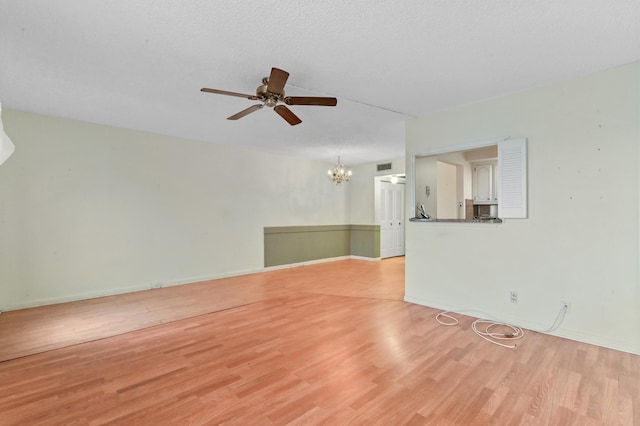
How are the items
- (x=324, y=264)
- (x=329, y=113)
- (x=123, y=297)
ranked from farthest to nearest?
(x=324, y=264), (x=123, y=297), (x=329, y=113)

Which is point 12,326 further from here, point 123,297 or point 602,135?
point 602,135

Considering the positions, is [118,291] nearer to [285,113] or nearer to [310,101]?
[285,113]

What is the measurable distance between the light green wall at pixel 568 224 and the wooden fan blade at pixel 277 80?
2.34 meters

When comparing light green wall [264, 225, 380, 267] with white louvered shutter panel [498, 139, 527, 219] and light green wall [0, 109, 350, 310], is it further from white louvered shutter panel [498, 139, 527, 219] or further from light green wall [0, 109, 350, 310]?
white louvered shutter panel [498, 139, 527, 219]

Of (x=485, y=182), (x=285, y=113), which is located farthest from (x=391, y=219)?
(x=285, y=113)

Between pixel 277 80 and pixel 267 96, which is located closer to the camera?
pixel 277 80

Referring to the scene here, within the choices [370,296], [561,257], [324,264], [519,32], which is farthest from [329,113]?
[324,264]

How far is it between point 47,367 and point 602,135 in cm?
521

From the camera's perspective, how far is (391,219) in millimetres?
8375

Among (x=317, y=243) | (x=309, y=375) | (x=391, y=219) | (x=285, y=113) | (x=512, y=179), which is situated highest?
(x=285, y=113)

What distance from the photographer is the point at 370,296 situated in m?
4.54

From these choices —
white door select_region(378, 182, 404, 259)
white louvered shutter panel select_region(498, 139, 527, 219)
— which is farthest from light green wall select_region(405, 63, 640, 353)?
white door select_region(378, 182, 404, 259)

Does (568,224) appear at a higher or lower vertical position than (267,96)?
lower

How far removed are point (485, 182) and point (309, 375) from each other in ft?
9.61
